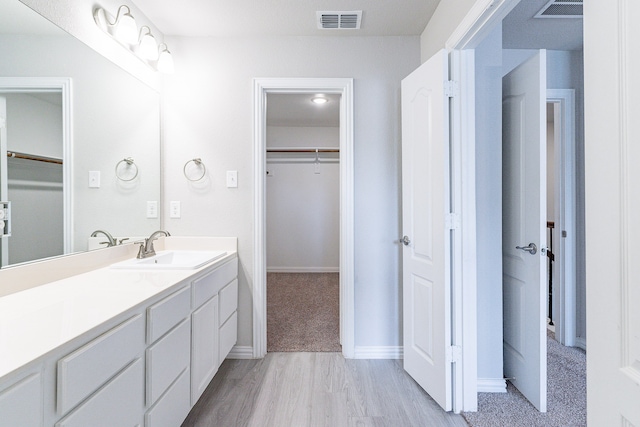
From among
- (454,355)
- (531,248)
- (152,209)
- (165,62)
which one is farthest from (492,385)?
(165,62)

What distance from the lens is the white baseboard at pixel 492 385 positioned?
1.74 meters

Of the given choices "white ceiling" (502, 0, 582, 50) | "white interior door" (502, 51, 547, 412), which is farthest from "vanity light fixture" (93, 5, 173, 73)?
"white ceiling" (502, 0, 582, 50)

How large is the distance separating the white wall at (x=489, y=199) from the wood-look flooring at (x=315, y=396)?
511 mm

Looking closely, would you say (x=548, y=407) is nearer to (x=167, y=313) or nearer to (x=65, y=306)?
(x=167, y=313)

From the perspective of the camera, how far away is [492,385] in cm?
175

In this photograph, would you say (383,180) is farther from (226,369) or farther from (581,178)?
(226,369)

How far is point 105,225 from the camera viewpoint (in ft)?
5.43

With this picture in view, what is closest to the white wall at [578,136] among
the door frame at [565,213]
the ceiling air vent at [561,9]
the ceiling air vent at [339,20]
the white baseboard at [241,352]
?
the door frame at [565,213]

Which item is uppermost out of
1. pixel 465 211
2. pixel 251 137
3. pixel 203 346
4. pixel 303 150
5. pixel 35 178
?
pixel 303 150

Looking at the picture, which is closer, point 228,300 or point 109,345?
point 109,345

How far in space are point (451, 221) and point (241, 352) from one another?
1.79 meters

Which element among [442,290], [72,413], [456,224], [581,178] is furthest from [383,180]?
[72,413]

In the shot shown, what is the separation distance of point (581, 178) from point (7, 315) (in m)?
3.51

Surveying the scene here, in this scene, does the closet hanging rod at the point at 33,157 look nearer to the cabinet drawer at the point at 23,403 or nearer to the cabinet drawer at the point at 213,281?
the cabinet drawer at the point at 213,281
